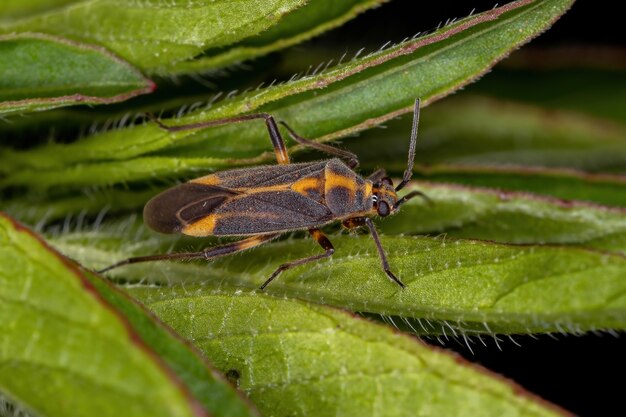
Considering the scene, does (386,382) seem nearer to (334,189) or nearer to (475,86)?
(334,189)

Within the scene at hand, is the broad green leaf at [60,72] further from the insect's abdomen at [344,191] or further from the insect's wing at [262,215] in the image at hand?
the insect's abdomen at [344,191]

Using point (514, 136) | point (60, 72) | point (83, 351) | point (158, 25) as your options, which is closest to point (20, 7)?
point (60, 72)

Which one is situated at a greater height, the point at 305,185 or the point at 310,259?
the point at 310,259

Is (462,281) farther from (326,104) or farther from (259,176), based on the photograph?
(259,176)

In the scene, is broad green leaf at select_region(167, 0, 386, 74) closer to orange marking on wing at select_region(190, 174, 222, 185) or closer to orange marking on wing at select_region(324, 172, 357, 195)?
orange marking on wing at select_region(190, 174, 222, 185)

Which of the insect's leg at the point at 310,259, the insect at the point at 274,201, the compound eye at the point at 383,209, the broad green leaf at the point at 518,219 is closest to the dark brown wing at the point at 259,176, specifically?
the insect at the point at 274,201
